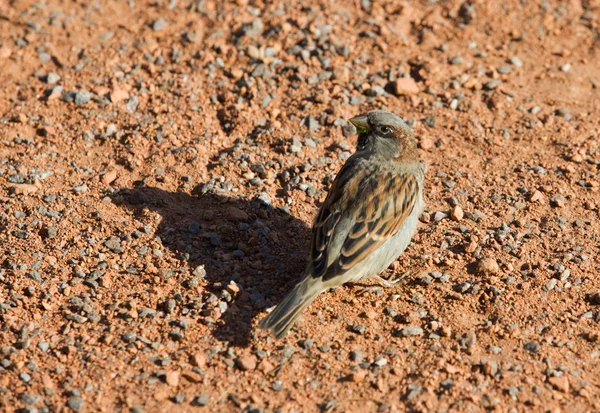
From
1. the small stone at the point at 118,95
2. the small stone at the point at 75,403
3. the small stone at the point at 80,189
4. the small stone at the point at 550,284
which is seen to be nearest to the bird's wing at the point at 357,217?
the small stone at the point at 550,284

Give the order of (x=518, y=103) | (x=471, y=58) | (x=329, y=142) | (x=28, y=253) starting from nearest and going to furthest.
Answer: (x=28, y=253) → (x=329, y=142) → (x=518, y=103) → (x=471, y=58)

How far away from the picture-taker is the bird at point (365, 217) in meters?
6.65

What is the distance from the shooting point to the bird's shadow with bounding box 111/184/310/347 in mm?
6730

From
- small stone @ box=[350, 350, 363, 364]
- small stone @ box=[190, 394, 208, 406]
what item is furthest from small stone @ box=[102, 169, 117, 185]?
small stone @ box=[350, 350, 363, 364]

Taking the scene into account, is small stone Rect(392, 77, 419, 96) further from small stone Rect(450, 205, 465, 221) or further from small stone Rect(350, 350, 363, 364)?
small stone Rect(350, 350, 363, 364)

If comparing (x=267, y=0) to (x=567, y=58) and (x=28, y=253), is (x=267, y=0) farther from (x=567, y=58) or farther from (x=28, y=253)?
(x=28, y=253)

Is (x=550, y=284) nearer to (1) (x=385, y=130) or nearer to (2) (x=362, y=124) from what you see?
(1) (x=385, y=130)

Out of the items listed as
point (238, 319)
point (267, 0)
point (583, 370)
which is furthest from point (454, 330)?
point (267, 0)

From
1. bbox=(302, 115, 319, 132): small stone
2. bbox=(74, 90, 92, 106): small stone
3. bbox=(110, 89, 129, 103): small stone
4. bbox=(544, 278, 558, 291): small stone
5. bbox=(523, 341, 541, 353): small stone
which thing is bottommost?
bbox=(523, 341, 541, 353): small stone

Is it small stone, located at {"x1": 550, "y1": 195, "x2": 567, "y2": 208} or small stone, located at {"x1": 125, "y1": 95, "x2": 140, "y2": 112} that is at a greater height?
small stone, located at {"x1": 125, "y1": 95, "x2": 140, "y2": 112}

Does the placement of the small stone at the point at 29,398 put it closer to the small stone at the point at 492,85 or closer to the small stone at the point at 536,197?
the small stone at the point at 536,197

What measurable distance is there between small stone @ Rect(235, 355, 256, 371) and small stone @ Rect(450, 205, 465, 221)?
102 inches

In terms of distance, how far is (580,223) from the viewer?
7.78 meters

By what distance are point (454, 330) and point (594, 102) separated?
162 inches
